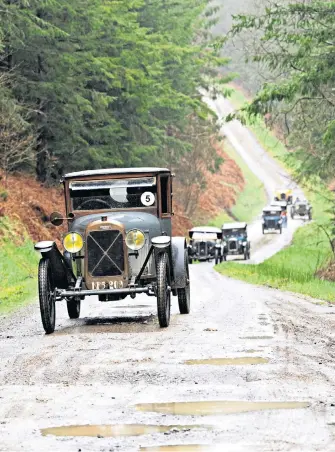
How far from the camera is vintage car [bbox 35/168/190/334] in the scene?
15.0 m

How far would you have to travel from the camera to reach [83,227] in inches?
611

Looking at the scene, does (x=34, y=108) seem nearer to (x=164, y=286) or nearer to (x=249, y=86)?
(x=164, y=286)

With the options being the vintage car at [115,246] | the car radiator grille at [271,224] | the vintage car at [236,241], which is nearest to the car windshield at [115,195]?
the vintage car at [115,246]

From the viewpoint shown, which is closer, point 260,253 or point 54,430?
point 54,430

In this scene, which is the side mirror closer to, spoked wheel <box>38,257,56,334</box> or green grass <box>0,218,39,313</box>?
spoked wheel <box>38,257,56,334</box>

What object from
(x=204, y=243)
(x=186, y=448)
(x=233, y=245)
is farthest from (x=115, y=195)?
(x=233, y=245)

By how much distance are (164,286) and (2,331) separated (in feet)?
8.50

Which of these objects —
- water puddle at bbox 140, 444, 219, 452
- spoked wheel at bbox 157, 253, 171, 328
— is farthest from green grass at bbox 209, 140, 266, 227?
water puddle at bbox 140, 444, 219, 452

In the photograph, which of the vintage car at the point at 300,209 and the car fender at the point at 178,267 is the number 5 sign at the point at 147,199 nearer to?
the car fender at the point at 178,267

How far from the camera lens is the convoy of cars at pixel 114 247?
1496 cm

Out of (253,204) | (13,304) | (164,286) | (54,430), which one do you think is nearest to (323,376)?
(54,430)

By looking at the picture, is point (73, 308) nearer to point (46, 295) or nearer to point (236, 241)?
point (46, 295)

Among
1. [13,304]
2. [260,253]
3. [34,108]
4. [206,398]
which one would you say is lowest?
[260,253]

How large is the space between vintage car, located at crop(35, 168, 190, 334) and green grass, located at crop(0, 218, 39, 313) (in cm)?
441
